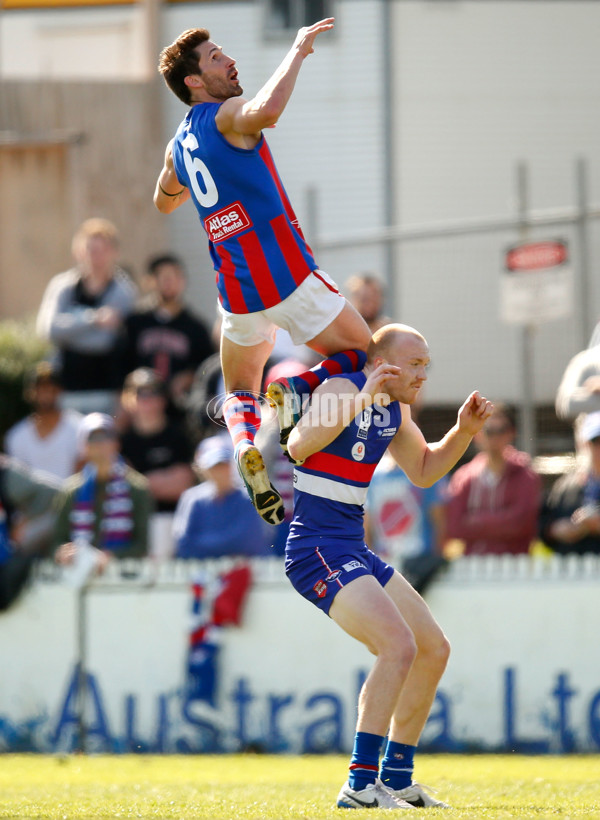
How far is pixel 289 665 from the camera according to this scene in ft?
32.6

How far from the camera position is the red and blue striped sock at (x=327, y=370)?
5.86 metres

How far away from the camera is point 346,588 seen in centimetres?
569

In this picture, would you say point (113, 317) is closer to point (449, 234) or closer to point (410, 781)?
point (449, 234)

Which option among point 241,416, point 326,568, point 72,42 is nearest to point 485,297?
point 241,416

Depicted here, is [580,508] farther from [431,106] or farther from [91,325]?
[431,106]

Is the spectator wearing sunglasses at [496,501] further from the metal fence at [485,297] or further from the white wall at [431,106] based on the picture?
the white wall at [431,106]

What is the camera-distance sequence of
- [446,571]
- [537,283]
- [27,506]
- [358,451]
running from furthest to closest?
[537,283]
[27,506]
[446,571]
[358,451]

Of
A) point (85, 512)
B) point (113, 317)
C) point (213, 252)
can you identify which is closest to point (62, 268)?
point (113, 317)

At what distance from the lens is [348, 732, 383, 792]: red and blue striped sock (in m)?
5.66

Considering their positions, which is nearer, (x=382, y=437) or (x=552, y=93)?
(x=382, y=437)

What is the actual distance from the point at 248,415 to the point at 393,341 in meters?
0.78

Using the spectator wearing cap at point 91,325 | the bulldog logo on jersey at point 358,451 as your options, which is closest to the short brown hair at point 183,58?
the bulldog logo on jersey at point 358,451

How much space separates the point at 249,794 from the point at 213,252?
2650 millimetres

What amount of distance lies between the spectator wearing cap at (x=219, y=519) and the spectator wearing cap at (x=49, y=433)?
155 centimetres
